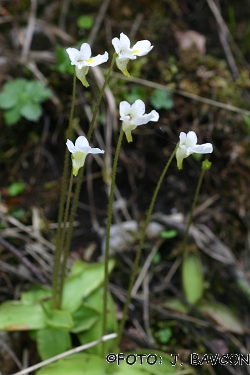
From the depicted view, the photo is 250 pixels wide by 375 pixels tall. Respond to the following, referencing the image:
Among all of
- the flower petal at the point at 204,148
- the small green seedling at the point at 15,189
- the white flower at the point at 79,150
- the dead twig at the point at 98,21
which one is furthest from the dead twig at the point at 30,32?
the flower petal at the point at 204,148

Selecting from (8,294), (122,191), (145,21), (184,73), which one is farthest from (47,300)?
(145,21)

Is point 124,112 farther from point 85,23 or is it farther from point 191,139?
point 85,23

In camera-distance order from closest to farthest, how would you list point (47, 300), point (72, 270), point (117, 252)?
point (47, 300)
point (72, 270)
point (117, 252)

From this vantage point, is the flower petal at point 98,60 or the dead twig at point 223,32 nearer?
the flower petal at point 98,60

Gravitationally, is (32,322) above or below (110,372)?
above

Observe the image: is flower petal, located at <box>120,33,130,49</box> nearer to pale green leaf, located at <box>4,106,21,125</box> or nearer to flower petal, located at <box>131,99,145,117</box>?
flower petal, located at <box>131,99,145,117</box>

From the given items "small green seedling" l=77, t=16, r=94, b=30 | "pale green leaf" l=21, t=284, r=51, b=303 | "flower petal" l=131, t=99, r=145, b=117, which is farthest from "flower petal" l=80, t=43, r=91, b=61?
"small green seedling" l=77, t=16, r=94, b=30

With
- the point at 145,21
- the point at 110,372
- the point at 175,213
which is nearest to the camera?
the point at 110,372

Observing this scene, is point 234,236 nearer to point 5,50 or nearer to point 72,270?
point 72,270

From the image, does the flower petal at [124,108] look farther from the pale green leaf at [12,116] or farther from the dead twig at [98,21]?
the dead twig at [98,21]
